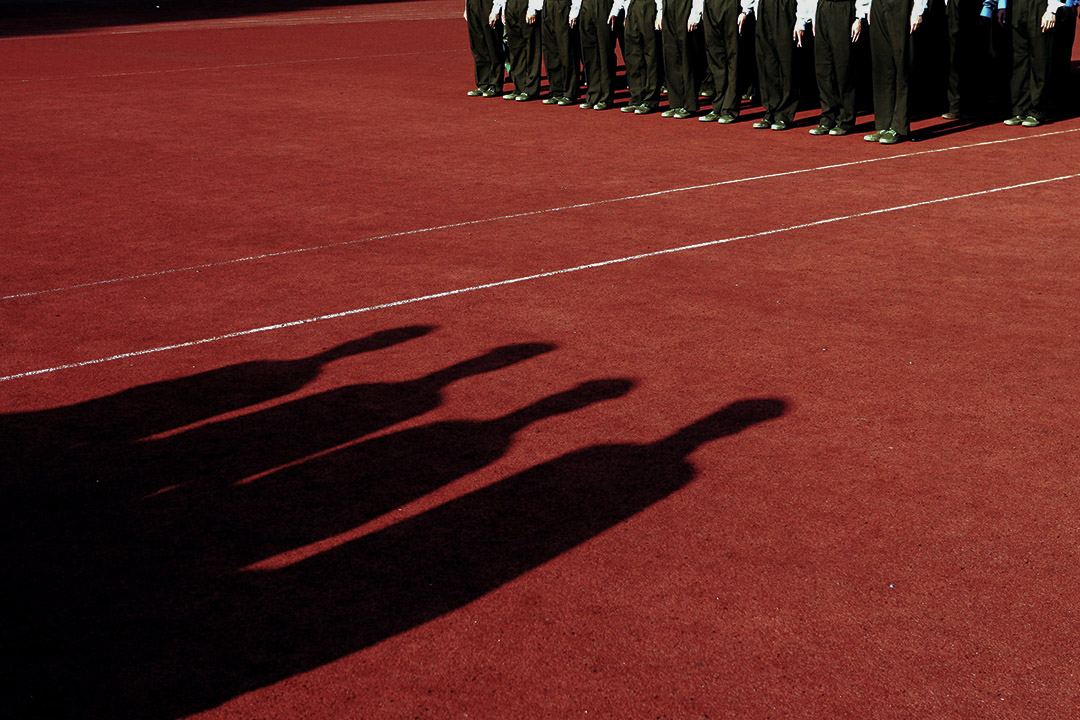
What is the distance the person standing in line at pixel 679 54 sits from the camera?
14039mm

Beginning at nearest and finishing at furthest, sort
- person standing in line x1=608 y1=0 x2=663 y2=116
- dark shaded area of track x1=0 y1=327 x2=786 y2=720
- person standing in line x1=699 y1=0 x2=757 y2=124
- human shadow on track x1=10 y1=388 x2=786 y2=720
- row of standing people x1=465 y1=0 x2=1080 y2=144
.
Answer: human shadow on track x1=10 y1=388 x2=786 y2=720, dark shaded area of track x1=0 y1=327 x2=786 y2=720, row of standing people x1=465 y1=0 x2=1080 y2=144, person standing in line x1=699 y1=0 x2=757 y2=124, person standing in line x1=608 y1=0 x2=663 y2=116

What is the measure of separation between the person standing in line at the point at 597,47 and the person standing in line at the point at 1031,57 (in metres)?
5.11

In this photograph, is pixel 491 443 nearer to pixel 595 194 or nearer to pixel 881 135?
pixel 595 194

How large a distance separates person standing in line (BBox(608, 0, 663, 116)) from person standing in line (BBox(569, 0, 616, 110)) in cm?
15

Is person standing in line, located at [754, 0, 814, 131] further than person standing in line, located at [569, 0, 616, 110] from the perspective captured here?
No

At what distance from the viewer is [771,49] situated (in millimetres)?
13203

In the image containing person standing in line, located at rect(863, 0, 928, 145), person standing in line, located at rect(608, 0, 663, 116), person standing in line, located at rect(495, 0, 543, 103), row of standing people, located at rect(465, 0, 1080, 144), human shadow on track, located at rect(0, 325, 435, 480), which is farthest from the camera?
person standing in line, located at rect(495, 0, 543, 103)

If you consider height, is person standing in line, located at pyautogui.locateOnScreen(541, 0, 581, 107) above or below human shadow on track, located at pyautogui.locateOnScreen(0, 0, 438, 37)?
below

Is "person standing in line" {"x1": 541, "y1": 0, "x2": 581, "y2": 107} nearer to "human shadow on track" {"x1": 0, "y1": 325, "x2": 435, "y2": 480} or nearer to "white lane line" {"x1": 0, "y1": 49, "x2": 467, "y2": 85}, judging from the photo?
"white lane line" {"x1": 0, "y1": 49, "x2": 467, "y2": 85}

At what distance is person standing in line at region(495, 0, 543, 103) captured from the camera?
53.8ft

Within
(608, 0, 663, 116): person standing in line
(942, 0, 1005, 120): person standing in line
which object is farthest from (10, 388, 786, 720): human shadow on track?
(608, 0, 663, 116): person standing in line

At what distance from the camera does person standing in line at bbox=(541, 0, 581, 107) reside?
15.8 m

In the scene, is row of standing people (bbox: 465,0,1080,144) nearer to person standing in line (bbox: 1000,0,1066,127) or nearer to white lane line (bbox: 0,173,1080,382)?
person standing in line (bbox: 1000,0,1066,127)

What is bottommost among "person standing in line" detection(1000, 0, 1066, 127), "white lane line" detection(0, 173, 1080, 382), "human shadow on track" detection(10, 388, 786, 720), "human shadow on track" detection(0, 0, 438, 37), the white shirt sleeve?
"human shadow on track" detection(10, 388, 786, 720)
